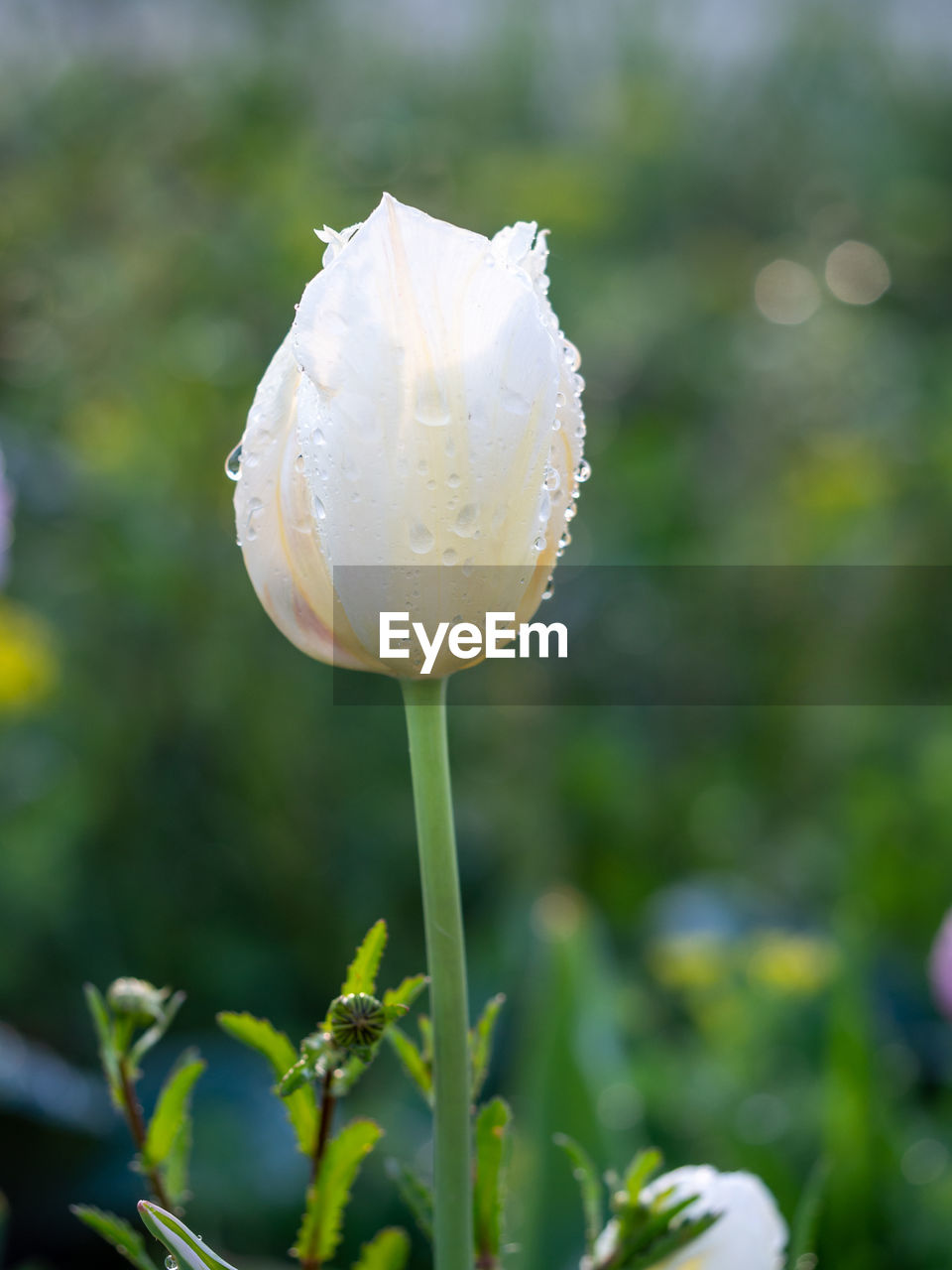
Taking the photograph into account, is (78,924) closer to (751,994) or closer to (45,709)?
(45,709)

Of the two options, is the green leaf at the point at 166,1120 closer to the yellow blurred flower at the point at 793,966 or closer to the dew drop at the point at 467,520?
the dew drop at the point at 467,520

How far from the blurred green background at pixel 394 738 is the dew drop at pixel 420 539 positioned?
50 cm

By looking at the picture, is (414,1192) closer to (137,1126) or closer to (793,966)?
(137,1126)

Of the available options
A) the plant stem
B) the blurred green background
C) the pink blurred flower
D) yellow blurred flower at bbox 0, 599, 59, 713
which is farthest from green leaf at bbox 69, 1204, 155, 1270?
yellow blurred flower at bbox 0, 599, 59, 713

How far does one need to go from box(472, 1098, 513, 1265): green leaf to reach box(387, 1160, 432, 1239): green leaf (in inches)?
0.4

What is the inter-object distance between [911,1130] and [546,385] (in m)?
0.96

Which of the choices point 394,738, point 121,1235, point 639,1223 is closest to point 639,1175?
point 639,1223

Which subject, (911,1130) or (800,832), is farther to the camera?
(800,832)

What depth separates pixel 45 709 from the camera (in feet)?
4.26

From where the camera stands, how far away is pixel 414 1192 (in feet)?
0.87

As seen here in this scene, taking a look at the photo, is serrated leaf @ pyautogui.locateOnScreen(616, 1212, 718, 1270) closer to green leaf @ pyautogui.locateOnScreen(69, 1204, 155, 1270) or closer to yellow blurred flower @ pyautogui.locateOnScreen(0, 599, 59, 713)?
green leaf @ pyautogui.locateOnScreen(69, 1204, 155, 1270)

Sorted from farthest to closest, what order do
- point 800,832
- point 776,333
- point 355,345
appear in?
point 776,333 < point 800,832 < point 355,345

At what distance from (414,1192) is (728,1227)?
77 mm

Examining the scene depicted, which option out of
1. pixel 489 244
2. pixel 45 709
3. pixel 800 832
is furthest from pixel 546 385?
pixel 800 832
